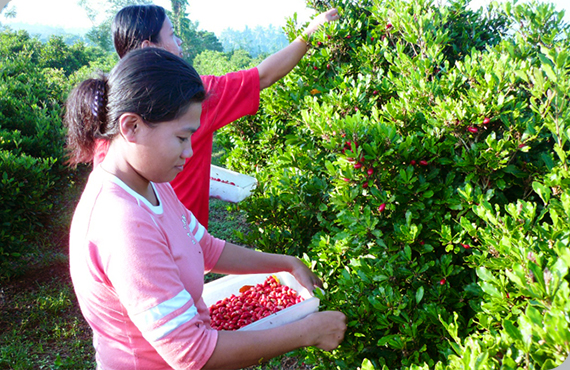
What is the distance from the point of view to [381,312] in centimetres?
168

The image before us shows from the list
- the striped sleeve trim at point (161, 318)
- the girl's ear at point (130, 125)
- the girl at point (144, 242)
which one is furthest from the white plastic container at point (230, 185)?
the striped sleeve trim at point (161, 318)

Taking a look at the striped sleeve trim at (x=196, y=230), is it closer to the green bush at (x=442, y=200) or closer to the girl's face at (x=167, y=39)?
the green bush at (x=442, y=200)

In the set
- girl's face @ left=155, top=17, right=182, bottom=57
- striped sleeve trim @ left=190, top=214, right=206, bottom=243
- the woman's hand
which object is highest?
the woman's hand

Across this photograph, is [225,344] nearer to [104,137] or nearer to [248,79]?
[104,137]

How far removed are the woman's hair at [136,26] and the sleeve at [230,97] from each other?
35 centimetres

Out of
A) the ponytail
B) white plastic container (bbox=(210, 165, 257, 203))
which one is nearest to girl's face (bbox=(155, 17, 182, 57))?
the ponytail

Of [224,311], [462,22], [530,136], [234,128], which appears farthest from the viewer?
[234,128]

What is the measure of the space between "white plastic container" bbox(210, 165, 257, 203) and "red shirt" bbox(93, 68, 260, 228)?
126 inches

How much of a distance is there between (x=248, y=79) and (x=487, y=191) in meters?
1.40

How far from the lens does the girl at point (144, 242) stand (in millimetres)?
1233

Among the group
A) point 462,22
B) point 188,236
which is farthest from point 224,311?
point 462,22

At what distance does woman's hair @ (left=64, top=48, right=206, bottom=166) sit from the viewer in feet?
4.37

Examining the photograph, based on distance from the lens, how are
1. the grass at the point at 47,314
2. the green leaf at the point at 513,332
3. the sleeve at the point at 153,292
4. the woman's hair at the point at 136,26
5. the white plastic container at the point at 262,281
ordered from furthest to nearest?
the grass at the point at 47,314 < the woman's hair at the point at 136,26 < the white plastic container at the point at 262,281 < the sleeve at the point at 153,292 < the green leaf at the point at 513,332

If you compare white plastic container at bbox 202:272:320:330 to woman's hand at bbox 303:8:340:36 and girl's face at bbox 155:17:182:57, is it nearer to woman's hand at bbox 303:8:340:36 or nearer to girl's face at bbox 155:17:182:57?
girl's face at bbox 155:17:182:57
